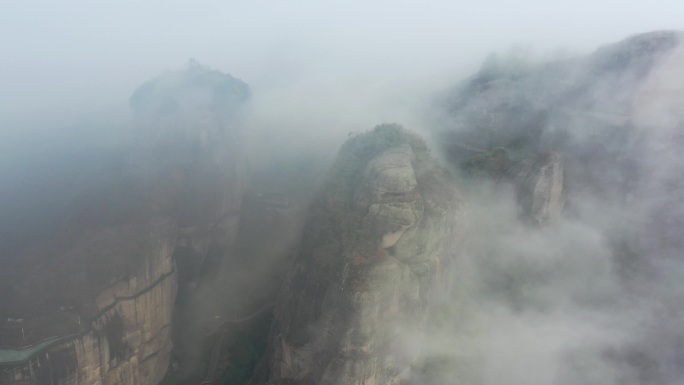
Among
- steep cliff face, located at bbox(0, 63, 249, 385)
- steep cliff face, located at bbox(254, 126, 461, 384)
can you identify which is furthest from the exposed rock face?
steep cliff face, located at bbox(0, 63, 249, 385)

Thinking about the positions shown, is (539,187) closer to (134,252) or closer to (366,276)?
(366,276)

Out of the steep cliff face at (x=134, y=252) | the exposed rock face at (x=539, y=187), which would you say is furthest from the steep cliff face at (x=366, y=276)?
the steep cliff face at (x=134, y=252)

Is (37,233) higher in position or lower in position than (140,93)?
lower

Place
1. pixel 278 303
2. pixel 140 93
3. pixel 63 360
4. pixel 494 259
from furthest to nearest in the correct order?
pixel 140 93
pixel 494 259
pixel 278 303
pixel 63 360

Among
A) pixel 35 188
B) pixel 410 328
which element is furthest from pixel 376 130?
pixel 35 188

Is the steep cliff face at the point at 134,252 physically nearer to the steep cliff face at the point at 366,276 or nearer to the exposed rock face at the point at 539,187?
the steep cliff face at the point at 366,276

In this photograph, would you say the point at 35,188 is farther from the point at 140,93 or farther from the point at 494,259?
the point at 494,259

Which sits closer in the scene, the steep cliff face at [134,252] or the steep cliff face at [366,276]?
the steep cliff face at [366,276]

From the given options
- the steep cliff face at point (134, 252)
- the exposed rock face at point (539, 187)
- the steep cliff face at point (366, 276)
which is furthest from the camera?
the exposed rock face at point (539, 187)
